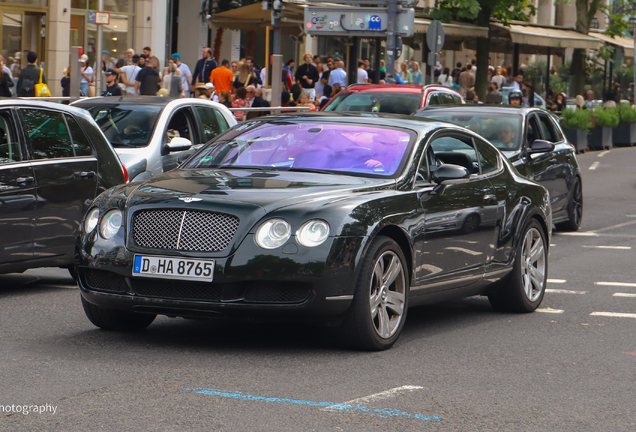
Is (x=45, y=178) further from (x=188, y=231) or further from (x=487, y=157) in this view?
(x=487, y=157)


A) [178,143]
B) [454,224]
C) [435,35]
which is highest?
[435,35]

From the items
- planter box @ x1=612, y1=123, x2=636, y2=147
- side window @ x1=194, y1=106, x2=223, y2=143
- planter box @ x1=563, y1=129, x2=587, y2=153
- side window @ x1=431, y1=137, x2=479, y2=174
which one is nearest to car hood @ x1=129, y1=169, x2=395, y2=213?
side window @ x1=431, y1=137, x2=479, y2=174

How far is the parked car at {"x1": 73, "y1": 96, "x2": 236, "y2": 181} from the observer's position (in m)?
12.8

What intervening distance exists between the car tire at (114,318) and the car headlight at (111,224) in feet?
2.02

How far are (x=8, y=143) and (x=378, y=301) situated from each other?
3.56 m

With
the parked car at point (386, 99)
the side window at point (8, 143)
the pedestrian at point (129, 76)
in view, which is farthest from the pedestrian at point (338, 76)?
the side window at point (8, 143)

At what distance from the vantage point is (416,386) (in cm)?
613

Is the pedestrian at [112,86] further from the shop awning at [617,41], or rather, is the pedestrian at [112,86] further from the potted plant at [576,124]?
the shop awning at [617,41]

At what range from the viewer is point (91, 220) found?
285 inches

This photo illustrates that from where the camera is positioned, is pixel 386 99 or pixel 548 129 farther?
pixel 386 99

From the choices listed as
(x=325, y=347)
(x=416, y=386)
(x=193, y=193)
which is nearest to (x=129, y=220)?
(x=193, y=193)

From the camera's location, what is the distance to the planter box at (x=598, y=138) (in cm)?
3394

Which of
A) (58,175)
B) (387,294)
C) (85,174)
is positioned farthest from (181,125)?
(387,294)

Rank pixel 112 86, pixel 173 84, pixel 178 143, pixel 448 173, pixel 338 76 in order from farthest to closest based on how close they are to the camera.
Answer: pixel 338 76 → pixel 173 84 → pixel 112 86 → pixel 178 143 → pixel 448 173
